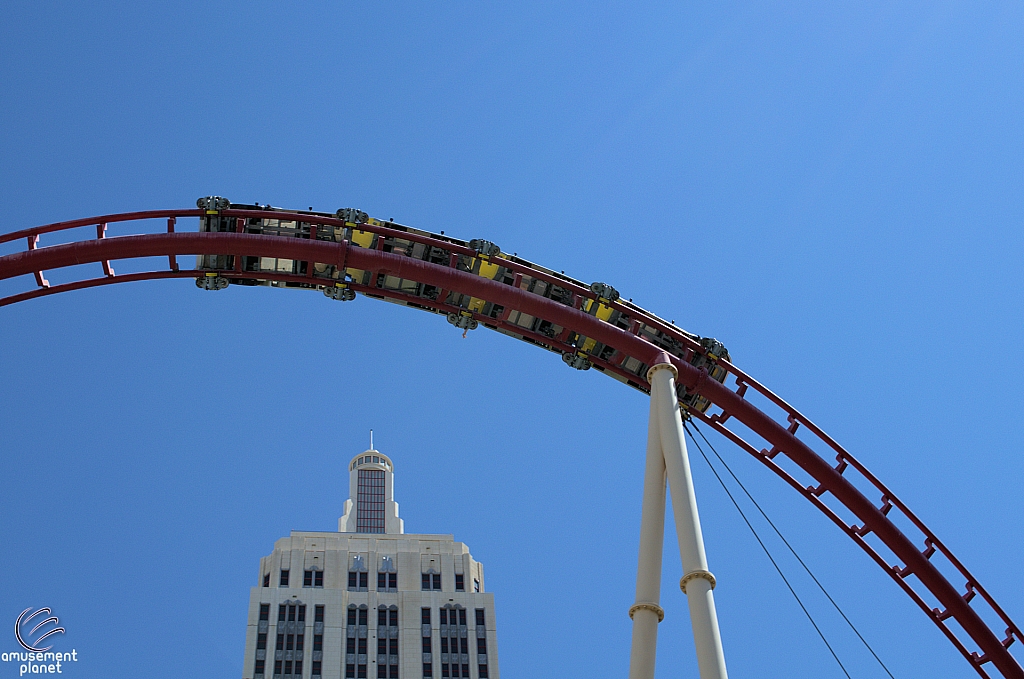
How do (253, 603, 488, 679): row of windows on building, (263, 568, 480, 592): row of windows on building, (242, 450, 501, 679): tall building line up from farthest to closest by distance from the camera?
(263, 568, 480, 592): row of windows on building < (242, 450, 501, 679): tall building < (253, 603, 488, 679): row of windows on building

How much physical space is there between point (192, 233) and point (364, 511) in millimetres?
119395

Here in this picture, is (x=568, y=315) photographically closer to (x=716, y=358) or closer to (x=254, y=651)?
(x=716, y=358)

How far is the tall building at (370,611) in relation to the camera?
115m

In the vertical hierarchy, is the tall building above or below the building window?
below

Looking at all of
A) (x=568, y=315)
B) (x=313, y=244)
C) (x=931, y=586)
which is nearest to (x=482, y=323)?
(x=568, y=315)

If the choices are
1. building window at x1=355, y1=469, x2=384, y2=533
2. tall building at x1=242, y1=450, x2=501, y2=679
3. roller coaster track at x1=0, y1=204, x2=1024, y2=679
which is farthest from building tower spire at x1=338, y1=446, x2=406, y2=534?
roller coaster track at x1=0, y1=204, x2=1024, y2=679

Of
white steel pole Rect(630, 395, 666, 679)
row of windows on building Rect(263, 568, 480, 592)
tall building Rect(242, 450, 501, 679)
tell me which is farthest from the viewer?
row of windows on building Rect(263, 568, 480, 592)

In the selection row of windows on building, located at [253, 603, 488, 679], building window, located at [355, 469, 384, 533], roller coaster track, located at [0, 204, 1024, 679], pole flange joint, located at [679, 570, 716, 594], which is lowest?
pole flange joint, located at [679, 570, 716, 594]

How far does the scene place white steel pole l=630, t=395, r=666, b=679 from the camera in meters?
23.3

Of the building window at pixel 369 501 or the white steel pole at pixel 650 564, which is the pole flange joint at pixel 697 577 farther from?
the building window at pixel 369 501

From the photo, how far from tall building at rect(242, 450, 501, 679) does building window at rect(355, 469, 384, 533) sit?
11149mm

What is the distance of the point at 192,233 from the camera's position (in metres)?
28.0

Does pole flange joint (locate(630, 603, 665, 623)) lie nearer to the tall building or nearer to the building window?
the tall building

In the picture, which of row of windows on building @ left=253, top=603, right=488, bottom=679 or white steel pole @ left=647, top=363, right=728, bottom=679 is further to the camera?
row of windows on building @ left=253, top=603, right=488, bottom=679
